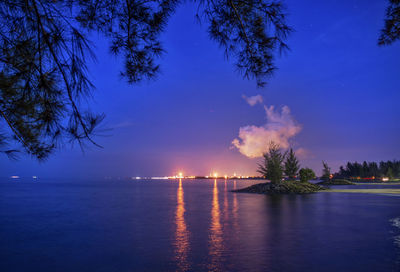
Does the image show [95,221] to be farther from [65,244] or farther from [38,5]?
[38,5]

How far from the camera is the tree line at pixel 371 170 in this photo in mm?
73875

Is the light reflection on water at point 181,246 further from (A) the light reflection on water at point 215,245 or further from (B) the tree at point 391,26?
(B) the tree at point 391,26

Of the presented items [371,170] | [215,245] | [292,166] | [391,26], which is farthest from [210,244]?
[371,170]

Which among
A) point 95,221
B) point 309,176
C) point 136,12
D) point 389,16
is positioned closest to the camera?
point 136,12

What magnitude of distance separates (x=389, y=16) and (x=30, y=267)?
29.7 ft

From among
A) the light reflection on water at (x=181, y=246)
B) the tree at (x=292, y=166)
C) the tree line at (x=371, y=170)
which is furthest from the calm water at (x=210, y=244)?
the tree line at (x=371, y=170)

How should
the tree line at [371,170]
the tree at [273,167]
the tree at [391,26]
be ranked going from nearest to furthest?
the tree at [391,26], the tree at [273,167], the tree line at [371,170]

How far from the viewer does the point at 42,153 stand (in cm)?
419

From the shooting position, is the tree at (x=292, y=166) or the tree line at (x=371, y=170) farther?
the tree line at (x=371, y=170)

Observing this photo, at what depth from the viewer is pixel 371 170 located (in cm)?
7456

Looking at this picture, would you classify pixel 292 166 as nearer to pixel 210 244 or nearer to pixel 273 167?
pixel 273 167

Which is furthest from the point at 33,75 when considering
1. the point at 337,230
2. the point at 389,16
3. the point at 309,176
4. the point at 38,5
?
the point at 309,176

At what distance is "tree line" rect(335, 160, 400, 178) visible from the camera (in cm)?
7388

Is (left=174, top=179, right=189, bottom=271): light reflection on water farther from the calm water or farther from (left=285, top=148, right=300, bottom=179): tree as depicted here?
(left=285, top=148, right=300, bottom=179): tree
